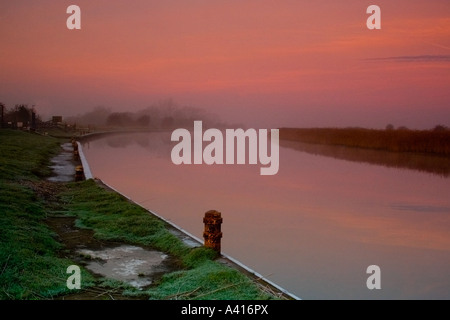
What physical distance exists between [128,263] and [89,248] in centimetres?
114

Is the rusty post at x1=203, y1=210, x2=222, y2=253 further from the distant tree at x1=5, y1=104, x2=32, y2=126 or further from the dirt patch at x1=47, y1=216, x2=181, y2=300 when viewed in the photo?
the distant tree at x1=5, y1=104, x2=32, y2=126

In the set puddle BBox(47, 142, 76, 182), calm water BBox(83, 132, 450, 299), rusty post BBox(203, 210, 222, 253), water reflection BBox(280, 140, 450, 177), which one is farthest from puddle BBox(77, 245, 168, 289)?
water reflection BBox(280, 140, 450, 177)

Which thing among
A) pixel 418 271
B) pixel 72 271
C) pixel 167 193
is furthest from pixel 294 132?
pixel 72 271

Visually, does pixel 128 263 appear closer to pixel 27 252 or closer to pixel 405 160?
pixel 27 252

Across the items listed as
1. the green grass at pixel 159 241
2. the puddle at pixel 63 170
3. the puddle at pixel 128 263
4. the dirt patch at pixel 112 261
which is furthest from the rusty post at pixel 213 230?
the puddle at pixel 63 170

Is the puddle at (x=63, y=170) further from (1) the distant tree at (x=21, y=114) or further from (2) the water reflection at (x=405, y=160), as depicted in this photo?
(1) the distant tree at (x=21, y=114)

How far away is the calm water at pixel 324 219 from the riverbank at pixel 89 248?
2.28 meters

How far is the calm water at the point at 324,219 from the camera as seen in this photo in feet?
31.2

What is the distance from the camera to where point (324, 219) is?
49.1ft

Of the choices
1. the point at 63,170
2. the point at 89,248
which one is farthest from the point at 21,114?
the point at 89,248

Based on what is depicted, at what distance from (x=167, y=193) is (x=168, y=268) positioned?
41.0 ft
